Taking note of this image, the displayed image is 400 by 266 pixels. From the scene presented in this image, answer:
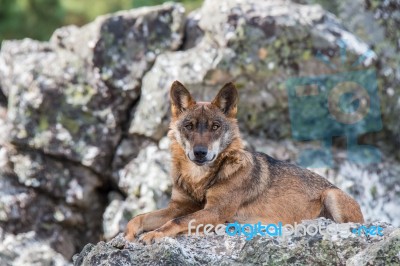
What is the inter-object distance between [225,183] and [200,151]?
0.47 m

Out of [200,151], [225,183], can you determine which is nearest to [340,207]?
[225,183]

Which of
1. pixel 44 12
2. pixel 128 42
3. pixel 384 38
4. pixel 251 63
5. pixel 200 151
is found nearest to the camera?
pixel 200 151

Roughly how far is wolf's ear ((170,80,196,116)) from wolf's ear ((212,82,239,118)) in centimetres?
28

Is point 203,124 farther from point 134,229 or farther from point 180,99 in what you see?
point 134,229

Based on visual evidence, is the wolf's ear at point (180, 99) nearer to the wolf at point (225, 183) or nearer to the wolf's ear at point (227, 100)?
the wolf at point (225, 183)

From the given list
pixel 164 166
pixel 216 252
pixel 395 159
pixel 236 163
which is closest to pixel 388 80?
pixel 395 159

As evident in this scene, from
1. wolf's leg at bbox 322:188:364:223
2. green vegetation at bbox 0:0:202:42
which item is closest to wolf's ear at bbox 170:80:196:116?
wolf's leg at bbox 322:188:364:223

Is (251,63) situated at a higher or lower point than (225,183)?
higher

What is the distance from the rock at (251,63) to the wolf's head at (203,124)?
4197 mm

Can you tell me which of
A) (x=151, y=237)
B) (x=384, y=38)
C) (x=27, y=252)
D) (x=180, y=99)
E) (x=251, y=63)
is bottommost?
(x=27, y=252)

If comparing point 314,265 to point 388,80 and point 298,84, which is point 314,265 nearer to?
point 298,84

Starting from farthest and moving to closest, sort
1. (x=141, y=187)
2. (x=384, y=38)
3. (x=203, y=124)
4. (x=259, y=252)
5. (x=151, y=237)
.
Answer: (x=384, y=38) < (x=141, y=187) < (x=203, y=124) < (x=151, y=237) < (x=259, y=252)

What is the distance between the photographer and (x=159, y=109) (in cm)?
1265
